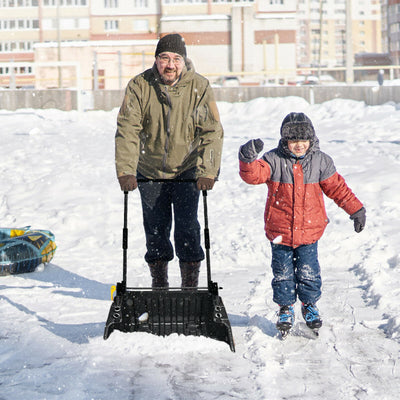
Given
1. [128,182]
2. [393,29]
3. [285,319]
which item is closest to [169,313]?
[285,319]

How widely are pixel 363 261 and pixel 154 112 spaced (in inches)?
125

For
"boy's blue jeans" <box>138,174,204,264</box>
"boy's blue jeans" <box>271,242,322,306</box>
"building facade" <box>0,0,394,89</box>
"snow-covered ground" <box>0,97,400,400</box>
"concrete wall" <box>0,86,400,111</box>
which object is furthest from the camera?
→ "building facade" <box>0,0,394,89</box>

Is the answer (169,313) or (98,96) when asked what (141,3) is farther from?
(169,313)

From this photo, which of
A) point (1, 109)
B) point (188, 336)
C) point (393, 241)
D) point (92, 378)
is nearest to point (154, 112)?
point (188, 336)

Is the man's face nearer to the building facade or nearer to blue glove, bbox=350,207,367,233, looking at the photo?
blue glove, bbox=350,207,367,233

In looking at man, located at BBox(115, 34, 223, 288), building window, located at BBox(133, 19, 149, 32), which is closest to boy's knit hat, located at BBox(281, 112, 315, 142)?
man, located at BBox(115, 34, 223, 288)

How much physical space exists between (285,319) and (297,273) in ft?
1.09

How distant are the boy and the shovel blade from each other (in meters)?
0.51

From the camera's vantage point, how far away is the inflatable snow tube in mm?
6816

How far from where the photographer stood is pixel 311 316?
185 inches

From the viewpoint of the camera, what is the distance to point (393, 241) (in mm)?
7387

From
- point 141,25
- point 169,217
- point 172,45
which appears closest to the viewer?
point 172,45

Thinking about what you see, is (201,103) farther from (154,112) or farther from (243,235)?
(243,235)

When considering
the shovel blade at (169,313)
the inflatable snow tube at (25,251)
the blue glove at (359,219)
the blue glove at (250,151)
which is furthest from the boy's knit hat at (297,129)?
the inflatable snow tube at (25,251)
